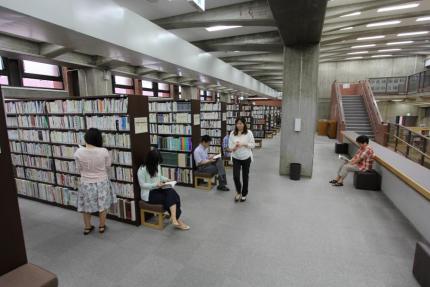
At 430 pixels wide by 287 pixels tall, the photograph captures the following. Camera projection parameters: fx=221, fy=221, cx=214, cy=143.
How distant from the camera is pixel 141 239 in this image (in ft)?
10.2

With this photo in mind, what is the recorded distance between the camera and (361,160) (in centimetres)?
500

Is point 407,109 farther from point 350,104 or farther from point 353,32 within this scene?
point 353,32

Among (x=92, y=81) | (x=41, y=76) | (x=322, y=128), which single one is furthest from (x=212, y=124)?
(x=322, y=128)

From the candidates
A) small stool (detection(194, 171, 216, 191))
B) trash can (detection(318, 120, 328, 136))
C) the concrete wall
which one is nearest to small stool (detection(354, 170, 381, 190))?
small stool (detection(194, 171, 216, 191))

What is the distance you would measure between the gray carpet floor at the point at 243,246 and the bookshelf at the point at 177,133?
100 centimetres

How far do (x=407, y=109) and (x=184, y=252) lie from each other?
814 inches

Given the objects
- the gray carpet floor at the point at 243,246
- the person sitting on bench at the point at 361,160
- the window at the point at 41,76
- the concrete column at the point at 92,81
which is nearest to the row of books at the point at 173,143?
the gray carpet floor at the point at 243,246

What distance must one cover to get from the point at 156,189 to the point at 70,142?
75.2 inches

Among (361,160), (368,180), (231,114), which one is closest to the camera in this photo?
(368,180)

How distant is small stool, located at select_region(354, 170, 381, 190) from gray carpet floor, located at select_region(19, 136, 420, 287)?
0.60 m

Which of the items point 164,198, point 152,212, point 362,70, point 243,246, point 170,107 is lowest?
point 243,246

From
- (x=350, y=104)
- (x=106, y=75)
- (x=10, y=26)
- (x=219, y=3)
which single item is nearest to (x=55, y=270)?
(x=10, y=26)

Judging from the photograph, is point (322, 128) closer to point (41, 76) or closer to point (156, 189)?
point (156, 189)

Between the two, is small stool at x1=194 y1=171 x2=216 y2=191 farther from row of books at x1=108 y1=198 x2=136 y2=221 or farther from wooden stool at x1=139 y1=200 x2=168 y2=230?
row of books at x1=108 y1=198 x2=136 y2=221
